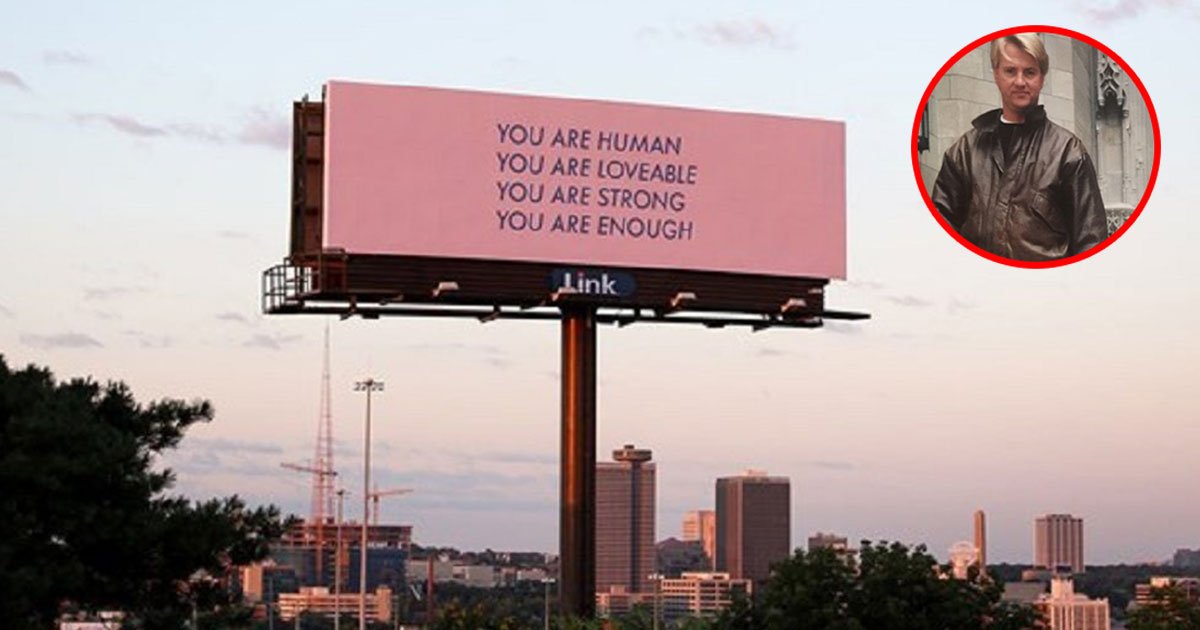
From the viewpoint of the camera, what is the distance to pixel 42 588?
3506 centimetres

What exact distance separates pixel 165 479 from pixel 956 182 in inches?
717

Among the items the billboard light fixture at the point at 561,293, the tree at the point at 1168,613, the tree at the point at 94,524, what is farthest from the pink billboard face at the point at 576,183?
the tree at the point at 94,524

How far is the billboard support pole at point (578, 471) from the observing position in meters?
58.2

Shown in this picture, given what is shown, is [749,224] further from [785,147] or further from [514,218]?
[514,218]

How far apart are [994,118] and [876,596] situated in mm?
10339

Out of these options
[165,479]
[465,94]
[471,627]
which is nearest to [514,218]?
[465,94]

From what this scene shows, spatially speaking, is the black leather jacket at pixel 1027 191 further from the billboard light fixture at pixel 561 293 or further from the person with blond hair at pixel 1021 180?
the billboard light fixture at pixel 561 293

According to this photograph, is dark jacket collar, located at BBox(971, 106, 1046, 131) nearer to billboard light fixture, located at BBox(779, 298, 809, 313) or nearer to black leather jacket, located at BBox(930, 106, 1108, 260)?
black leather jacket, located at BBox(930, 106, 1108, 260)

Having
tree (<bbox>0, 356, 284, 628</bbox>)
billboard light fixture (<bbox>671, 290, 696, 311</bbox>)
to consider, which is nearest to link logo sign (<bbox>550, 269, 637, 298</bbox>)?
billboard light fixture (<bbox>671, 290, 696, 311</bbox>)

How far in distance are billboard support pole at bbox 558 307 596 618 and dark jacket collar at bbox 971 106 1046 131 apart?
11621 millimetres

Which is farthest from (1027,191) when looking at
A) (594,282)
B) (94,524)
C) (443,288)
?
(94,524)

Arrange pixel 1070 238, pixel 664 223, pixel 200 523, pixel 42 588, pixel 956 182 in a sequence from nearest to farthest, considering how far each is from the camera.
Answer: pixel 42 588 → pixel 200 523 → pixel 956 182 → pixel 1070 238 → pixel 664 223

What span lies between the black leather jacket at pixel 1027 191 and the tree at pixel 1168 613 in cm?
1536

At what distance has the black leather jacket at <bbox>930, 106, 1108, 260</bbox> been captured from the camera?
164 feet
